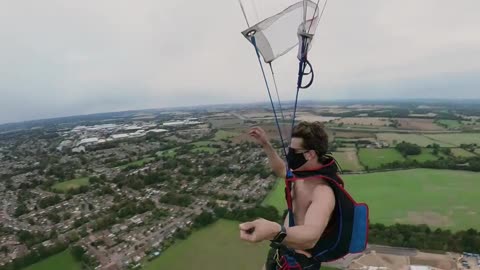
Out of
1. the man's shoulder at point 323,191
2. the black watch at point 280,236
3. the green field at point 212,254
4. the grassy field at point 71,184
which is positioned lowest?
the grassy field at point 71,184

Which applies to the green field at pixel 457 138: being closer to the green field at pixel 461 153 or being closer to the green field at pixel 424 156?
the green field at pixel 461 153

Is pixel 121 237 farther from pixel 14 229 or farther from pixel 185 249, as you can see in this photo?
pixel 14 229

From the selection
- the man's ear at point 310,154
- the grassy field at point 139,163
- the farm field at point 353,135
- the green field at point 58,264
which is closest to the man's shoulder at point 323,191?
the man's ear at point 310,154

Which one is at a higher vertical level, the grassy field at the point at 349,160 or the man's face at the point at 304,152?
the man's face at the point at 304,152

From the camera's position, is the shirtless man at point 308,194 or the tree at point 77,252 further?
the tree at point 77,252

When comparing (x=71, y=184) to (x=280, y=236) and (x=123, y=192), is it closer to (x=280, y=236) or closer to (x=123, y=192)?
(x=123, y=192)

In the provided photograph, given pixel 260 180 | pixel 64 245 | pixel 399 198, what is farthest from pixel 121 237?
pixel 399 198

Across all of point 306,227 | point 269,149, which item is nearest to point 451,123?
point 269,149
